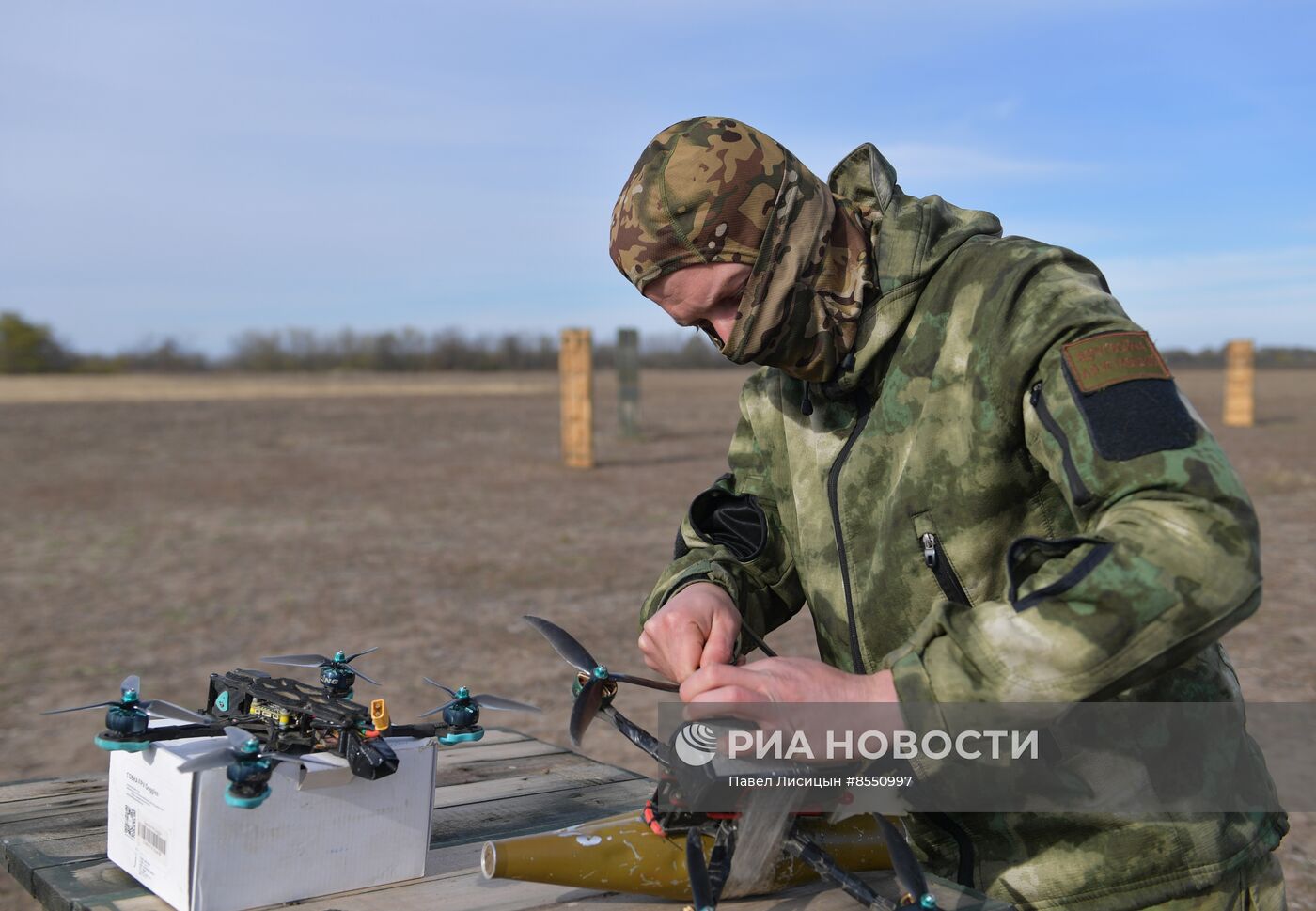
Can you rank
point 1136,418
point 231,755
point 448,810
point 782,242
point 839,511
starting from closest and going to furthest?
point 1136,418, point 231,755, point 782,242, point 839,511, point 448,810

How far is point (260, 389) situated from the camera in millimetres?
54375

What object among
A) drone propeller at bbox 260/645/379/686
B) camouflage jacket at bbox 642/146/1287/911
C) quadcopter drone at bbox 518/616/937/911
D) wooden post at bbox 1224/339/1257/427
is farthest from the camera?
wooden post at bbox 1224/339/1257/427

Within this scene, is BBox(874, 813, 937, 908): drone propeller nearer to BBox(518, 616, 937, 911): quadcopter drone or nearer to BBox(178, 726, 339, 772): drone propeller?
BBox(518, 616, 937, 911): quadcopter drone

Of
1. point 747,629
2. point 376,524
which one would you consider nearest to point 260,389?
point 376,524

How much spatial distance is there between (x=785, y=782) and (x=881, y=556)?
1.64 feet

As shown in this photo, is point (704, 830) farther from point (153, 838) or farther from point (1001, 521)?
point (153, 838)

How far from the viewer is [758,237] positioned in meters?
2.35

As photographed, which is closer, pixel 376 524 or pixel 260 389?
pixel 376 524

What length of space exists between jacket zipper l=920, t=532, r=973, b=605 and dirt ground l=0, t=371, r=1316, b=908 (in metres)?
3.87

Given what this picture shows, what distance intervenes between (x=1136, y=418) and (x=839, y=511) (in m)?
0.76

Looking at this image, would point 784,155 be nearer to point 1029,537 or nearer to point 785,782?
point 1029,537

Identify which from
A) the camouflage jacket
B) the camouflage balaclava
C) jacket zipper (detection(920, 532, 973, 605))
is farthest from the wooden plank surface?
the camouflage balaclava

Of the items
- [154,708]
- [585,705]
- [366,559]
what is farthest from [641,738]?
[366,559]

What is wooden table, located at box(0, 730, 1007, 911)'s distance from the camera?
235 cm
